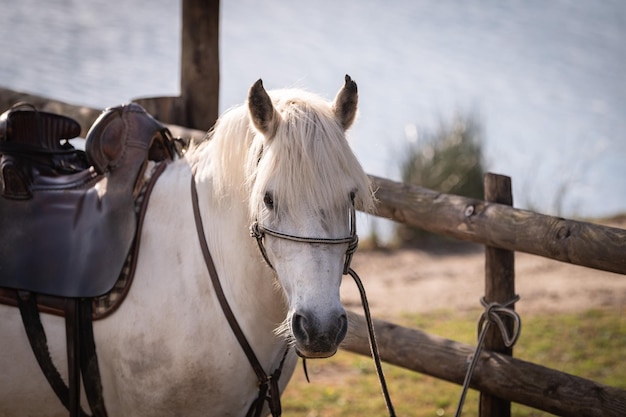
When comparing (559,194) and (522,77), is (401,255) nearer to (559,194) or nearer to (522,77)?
(559,194)

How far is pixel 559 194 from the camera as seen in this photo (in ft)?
26.2

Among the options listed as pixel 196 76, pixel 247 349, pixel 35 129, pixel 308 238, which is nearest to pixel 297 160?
pixel 308 238

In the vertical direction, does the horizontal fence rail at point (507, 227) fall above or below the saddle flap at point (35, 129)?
below

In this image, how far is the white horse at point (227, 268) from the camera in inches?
78.8

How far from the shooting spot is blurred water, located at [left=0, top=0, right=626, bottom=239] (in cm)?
1198

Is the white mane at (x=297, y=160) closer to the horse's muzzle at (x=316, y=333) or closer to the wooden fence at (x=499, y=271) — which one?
the horse's muzzle at (x=316, y=333)

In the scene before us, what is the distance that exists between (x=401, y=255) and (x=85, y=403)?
18.6ft

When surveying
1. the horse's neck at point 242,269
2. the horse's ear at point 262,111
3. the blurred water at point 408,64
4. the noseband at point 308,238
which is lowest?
the blurred water at point 408,64

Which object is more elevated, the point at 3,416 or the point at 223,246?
the point at 223,246

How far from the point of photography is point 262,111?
209 centimetres

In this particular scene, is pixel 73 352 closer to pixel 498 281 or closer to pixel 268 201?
pixel 268 201

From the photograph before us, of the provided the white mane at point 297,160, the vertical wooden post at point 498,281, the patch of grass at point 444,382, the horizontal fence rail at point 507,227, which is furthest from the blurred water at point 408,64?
the white mane at point 297,160

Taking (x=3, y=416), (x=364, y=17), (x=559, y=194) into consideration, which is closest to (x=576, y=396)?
(x=3, y=416)

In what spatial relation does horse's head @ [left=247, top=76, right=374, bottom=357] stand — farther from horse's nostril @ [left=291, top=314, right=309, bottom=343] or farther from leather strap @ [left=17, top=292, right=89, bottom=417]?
leather strap @ [left=17, top=292, right=89, bottom=417]
